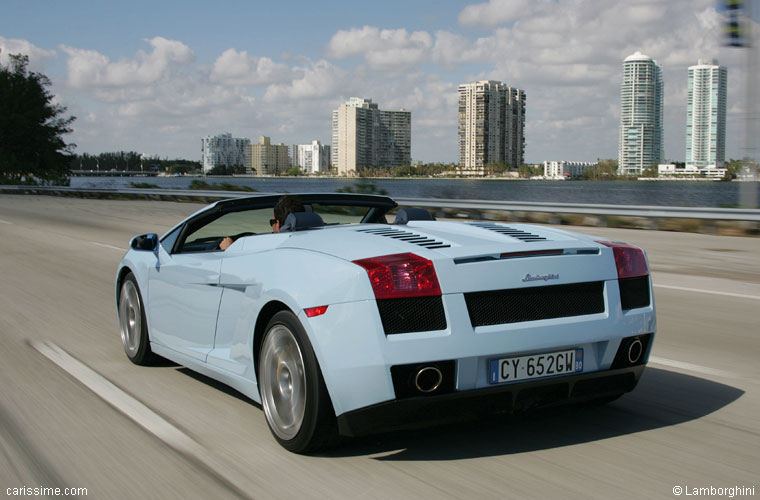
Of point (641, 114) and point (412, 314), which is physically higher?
Answer: point (641, 114)

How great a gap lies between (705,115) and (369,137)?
4228cm

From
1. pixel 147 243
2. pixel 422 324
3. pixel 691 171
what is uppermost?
pixel 691 171

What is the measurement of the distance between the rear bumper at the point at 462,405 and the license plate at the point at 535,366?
3 centimetres

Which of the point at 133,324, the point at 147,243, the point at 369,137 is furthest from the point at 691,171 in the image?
the point at 147,243

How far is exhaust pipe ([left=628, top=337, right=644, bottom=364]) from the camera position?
3842mm

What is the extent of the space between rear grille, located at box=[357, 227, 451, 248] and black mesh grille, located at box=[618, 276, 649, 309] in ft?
3.00

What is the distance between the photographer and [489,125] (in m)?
117

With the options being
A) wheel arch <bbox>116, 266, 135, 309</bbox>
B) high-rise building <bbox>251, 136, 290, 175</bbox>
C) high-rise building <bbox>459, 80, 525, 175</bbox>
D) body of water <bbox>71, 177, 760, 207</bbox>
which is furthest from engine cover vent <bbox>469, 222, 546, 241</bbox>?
high-rise building <bbox>459, 80, 525, 175</bbox>

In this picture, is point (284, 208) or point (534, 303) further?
point (284, 208)

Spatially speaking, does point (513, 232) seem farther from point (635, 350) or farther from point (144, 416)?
point (144, 416)

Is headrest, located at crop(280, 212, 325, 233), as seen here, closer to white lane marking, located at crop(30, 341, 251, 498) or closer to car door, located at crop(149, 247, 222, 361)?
car door, located at crop(149, 247, 222, 361)

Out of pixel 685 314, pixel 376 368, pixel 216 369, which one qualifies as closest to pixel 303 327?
pixel 376 368

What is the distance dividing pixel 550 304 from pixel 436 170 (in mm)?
87242

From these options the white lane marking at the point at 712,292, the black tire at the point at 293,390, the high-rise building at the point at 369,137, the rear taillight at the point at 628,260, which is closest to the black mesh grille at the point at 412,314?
the black tire at the point at 293,390
